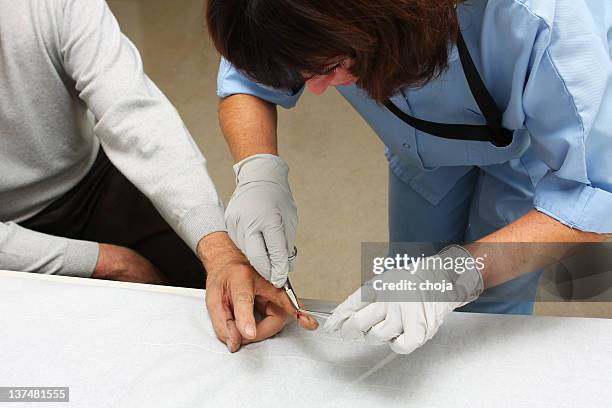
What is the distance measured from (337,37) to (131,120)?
0.68m

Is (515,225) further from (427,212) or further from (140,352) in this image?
(140,352)

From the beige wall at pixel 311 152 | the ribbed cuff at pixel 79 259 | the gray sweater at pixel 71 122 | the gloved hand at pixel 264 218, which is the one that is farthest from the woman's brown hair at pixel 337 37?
the beige wall at pixel 311 152

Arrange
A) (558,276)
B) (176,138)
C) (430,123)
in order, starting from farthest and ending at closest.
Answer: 1. (558,276)
2. (176,138)
3. (430,123)

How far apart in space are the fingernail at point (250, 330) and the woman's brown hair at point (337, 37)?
36cm

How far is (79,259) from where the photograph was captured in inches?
51.1

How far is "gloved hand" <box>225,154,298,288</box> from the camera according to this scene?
106cm

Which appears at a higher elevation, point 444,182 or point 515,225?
point 515,225

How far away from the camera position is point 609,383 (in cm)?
89

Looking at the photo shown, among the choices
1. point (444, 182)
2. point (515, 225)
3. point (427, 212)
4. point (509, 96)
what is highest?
point (509, 96)

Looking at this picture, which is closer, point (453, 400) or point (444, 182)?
point (453, 400)

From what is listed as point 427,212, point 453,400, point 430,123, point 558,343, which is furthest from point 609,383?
point 427,212

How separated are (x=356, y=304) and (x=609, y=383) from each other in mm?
355

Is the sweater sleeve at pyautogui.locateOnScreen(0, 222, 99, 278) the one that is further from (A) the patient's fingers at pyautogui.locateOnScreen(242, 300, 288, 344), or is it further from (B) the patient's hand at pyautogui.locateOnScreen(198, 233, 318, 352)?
(A) the patient's fingers at pyautogui.locateOnScreen(242, 300, 288, 344)

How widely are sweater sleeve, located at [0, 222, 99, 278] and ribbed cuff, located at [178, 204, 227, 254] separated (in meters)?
0.20
